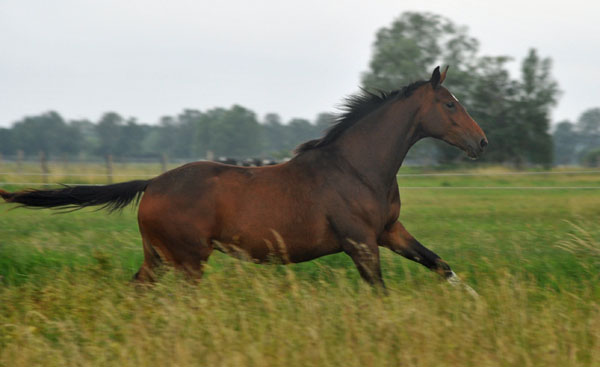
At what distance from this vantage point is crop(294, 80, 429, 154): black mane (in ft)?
17.1

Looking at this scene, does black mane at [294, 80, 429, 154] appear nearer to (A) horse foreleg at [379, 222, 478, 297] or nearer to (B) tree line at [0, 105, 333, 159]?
(A) horse foreleg at [379, 222, 478, 297]

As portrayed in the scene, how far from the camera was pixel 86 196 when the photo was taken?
16.7 feet

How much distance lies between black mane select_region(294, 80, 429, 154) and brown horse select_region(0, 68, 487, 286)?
2 centimetres

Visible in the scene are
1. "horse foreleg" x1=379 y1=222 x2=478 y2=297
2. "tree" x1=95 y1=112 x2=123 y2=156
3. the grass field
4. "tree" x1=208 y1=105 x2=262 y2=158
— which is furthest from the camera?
"tree" x1=95 y1=112 x2=123 y2=156

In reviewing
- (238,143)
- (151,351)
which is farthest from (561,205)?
(238,143)

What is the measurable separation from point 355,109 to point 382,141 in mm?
404

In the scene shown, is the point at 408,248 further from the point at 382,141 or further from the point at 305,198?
the point at 305,198

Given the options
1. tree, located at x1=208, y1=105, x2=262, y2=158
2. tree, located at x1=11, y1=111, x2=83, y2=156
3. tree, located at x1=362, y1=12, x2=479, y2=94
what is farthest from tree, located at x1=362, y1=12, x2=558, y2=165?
tree, located at x1=11, y1=111, x2=83, y2=156

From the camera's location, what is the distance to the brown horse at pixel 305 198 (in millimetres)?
4684

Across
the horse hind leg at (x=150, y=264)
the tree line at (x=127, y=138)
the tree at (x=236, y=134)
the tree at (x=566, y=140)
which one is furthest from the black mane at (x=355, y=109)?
the tree at (x=566, y=140)

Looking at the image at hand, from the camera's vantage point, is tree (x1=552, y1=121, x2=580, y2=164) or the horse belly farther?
tree (x1=552, y1=121, x2=580, y2=164)

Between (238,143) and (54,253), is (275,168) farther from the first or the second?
(238,143)

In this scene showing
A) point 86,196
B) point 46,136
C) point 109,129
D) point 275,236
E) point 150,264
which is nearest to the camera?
point 275,236

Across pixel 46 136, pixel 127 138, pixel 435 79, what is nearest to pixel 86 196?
pixel 435 79
